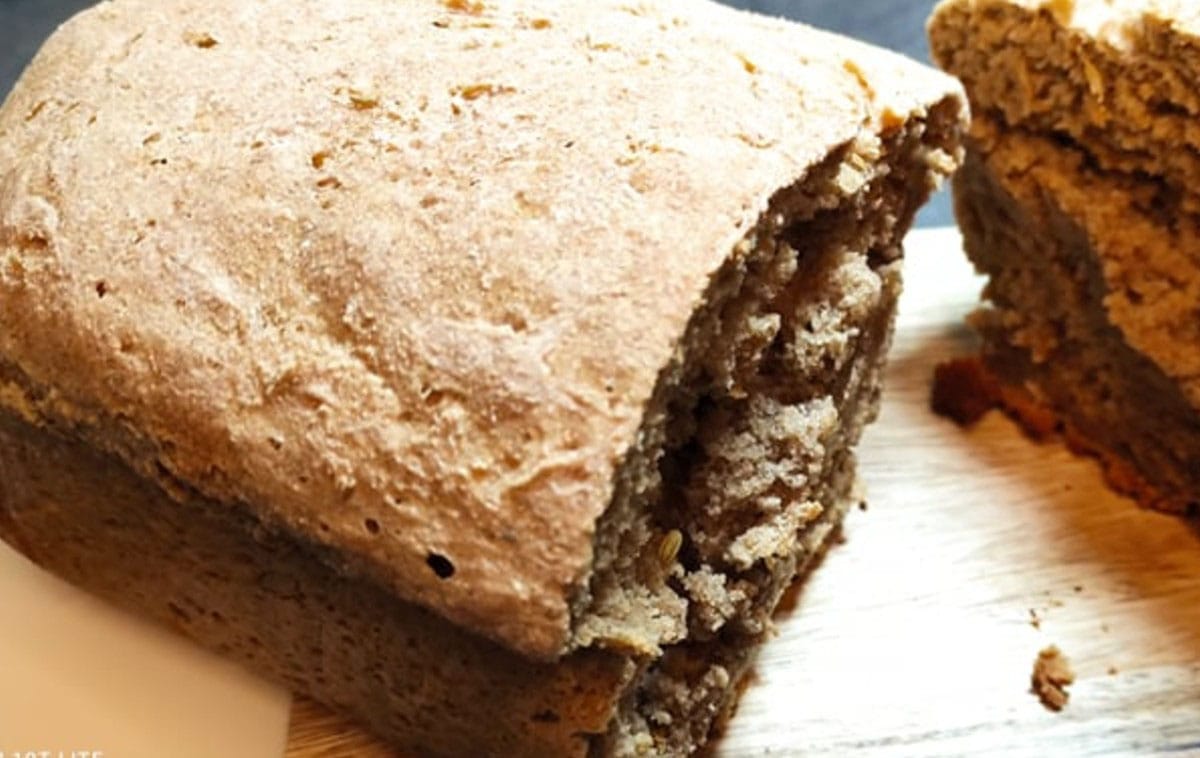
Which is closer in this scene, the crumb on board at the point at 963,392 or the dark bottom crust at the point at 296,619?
the dark bottom crust at the point at 296,619

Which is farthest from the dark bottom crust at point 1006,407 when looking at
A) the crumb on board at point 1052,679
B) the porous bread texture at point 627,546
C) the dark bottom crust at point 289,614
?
the dark bottom crust at point 289,614

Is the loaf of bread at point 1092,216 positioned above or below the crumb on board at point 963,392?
above

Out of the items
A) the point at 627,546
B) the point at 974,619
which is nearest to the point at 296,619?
the point at 627,546

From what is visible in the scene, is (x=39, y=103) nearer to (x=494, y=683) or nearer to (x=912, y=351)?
(x=494, y=683)

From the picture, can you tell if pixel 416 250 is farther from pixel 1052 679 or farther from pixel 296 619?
pixel 1052 679

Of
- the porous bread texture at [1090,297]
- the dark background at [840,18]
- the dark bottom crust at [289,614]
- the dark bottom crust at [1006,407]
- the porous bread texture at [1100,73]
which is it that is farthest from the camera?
the dark background at [840,18]

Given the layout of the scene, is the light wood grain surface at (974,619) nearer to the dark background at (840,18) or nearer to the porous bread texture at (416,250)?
the porous bread texture at (416,250)

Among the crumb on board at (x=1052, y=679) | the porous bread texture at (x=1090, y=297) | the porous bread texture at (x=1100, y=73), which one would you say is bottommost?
the crumb on board at (x=1052, y=679)

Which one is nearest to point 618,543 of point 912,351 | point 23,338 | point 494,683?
point 494,683
